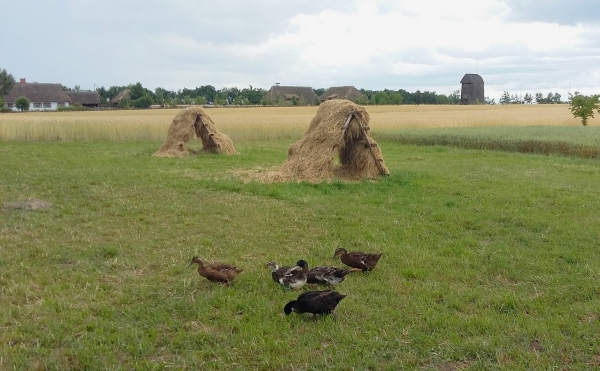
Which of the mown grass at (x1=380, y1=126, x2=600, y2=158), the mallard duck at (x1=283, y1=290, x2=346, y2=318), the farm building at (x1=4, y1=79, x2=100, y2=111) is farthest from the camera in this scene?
the farm building at (x1=4, y1=79, x2=100, y2=111)

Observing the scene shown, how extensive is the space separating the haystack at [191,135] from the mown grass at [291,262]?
814cm

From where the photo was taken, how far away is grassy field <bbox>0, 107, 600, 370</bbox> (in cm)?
475

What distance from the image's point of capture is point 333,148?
14930 millimetres

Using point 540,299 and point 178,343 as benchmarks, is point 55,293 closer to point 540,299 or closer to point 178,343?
point 178,343

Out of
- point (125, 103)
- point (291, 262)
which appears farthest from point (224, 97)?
point (291, 262)

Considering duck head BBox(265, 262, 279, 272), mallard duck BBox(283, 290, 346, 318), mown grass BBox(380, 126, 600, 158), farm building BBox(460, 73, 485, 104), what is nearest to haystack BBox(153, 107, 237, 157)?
mown grass BBox(380, 126, 600, 158)

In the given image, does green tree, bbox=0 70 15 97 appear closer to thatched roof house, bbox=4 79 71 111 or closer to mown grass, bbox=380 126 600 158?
thatched roof house, bbox=4 79 71 111

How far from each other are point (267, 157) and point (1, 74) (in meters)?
60.8

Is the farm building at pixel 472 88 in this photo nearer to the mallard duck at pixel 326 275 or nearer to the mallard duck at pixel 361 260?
the mallard duck at pixel 361 260

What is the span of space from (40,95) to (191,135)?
207 feet

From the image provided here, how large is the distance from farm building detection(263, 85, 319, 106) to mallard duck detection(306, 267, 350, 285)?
73032 millimetres

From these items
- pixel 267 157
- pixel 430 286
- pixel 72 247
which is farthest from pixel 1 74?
pixel 430 286

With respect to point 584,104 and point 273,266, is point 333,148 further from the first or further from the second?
point 584,104

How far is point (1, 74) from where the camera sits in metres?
66.9
